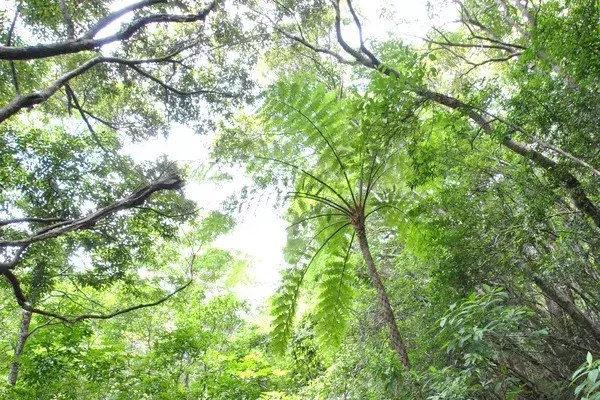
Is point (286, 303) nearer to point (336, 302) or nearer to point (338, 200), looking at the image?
point (336, 302)

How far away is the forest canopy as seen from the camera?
9.36 ft

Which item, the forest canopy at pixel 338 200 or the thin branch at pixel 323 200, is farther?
the thin branch at pixel 323 200

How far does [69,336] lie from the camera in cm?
453

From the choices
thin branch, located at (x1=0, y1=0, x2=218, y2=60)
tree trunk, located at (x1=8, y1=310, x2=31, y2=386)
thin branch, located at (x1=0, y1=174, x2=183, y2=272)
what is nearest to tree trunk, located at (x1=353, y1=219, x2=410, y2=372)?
thin branch, located at (x1=0, y1=174, x2=183, y2=272)

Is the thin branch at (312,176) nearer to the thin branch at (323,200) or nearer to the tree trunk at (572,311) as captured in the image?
the thin branch at (323,200)

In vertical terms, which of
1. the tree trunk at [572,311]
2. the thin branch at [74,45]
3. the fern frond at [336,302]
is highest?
the thin branch at [74,45]

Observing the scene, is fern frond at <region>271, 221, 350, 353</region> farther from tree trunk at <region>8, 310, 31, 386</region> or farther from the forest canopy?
tree trunk at <region>8, 310, 31, 386</region>

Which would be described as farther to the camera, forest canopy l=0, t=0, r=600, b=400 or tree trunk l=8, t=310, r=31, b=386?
tree trunk l=8, t=310, r=31, b=386

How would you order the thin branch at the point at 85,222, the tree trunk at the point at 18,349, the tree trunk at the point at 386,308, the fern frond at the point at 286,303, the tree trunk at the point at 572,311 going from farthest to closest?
1. the tree trunk at the point at 18,349
2. the tree trunk at the point at 572,311
3. the fern frond at the point at 286,303
4. the tree trunk at the point at 386,308
5. the thin branch at the point at 85,222

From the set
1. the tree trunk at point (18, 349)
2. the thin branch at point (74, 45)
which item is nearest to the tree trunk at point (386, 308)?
the thin branch at point (74, 45)

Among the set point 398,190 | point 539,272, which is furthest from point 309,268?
point 539,272

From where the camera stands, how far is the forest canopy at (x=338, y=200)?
285 centimetres

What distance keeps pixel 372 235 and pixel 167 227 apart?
3.33m

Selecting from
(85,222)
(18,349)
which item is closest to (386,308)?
(85,222)
